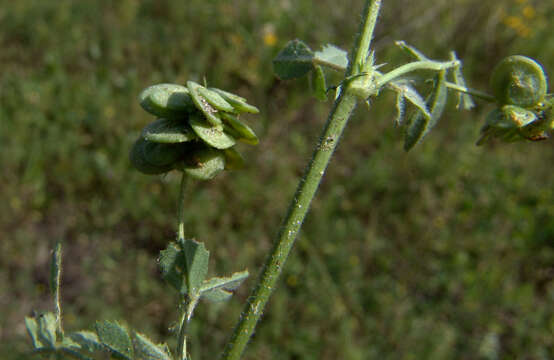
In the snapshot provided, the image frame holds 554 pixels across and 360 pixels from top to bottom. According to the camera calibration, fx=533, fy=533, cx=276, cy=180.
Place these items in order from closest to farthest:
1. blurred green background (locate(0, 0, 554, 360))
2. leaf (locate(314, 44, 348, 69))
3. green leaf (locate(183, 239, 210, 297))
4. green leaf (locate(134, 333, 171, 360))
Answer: green leaf (locate(134, 333, 171, 360)) → green leaf (locate(183, 239, 210, 297)) → leaf (locate(314, 44, 348, 69)) → blurred green background (locate(0, 0, 554, 360))

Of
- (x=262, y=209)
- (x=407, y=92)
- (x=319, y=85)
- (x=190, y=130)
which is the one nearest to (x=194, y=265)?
(x=190, y=130)

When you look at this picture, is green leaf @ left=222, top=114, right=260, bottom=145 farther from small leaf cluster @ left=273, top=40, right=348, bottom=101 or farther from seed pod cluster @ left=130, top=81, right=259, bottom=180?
small leaf cluster @ left=273, top=40, right=348, bottom=101

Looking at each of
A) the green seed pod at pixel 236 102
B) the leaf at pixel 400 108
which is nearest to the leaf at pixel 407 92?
the leaf at pixel 400 108

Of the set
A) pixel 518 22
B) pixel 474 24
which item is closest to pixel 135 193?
pixel 474 24

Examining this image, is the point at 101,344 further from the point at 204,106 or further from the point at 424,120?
the point at 424,120

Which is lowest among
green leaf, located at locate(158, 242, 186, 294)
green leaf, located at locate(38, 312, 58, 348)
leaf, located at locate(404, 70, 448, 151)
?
green leaf, located at locate(38, 312, 58, 348)

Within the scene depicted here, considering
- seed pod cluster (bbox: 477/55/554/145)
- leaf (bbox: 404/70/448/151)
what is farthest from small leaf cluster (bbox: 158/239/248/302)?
seed pod cluster (bbox: 477/55/554/145)
